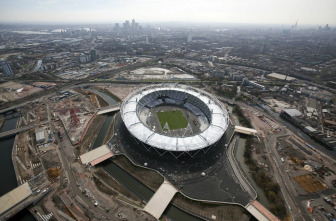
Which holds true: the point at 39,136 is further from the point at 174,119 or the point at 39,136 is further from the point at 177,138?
the point at 174,119

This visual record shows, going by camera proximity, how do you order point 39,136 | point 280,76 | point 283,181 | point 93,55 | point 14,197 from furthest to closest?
point 93,55 → point 280,76 → point 39,136 → point 283,181 → point 14,197

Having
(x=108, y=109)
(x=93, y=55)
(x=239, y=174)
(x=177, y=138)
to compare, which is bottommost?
(x=239, y=174)

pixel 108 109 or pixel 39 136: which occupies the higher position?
pixel 108 109

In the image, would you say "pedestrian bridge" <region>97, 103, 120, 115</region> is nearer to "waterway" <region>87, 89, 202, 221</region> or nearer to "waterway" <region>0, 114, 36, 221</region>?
"waterway" <region>87, 89, 202, 221</region>

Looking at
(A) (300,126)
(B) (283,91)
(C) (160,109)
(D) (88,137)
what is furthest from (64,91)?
(B) (283,91)

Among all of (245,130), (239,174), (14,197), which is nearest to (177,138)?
(239,174)

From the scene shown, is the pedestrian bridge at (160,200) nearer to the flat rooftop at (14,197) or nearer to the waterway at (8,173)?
the waterway at (8,173)

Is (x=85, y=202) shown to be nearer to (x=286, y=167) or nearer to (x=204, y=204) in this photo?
(x=204, y=204)

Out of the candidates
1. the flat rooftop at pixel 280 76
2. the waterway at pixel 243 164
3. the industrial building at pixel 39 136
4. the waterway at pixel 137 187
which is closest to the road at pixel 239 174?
the waterway at pixel 243 164
